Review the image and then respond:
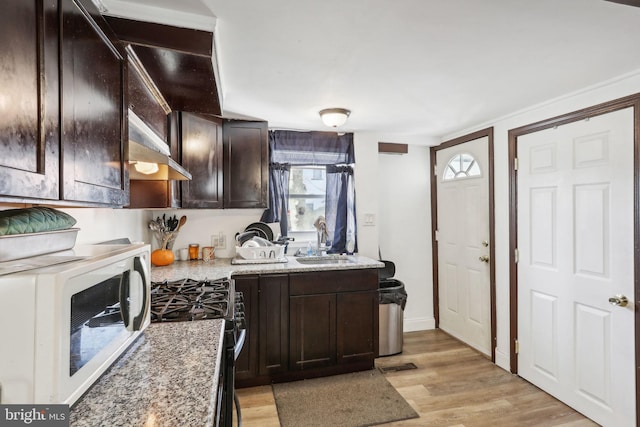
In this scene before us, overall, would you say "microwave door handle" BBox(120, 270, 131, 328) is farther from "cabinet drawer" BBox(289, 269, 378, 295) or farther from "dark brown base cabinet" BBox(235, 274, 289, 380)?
"cabinet drawer" BBox(289, 269, 378, 295)

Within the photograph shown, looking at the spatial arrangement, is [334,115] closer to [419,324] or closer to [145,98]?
[145,98]

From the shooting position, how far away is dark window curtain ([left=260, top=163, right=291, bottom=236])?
3111mm

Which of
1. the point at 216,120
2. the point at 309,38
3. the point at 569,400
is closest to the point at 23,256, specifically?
the point at 309,38

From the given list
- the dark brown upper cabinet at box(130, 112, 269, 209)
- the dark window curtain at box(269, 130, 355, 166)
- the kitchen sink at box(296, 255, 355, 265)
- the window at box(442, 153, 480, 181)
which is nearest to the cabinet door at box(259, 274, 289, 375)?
the kitchen sink at box(296, 255, 355, 265)

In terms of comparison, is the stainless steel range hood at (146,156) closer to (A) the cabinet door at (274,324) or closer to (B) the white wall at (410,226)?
(A) the cabinet door at (274,324)

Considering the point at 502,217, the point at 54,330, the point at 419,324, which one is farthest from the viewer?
the point at 419,324

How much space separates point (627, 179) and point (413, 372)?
206cm

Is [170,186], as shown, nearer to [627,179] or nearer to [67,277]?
[67,277]

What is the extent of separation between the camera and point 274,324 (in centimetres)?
253

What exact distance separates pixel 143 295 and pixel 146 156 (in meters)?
0.62

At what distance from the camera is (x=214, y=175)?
8.78 feet

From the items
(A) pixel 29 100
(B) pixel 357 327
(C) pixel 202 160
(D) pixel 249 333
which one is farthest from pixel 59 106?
(B) pixel 357 327

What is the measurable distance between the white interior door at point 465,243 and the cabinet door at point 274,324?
1.91 m

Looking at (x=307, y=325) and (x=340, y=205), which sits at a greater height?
(x=340, y=205)
